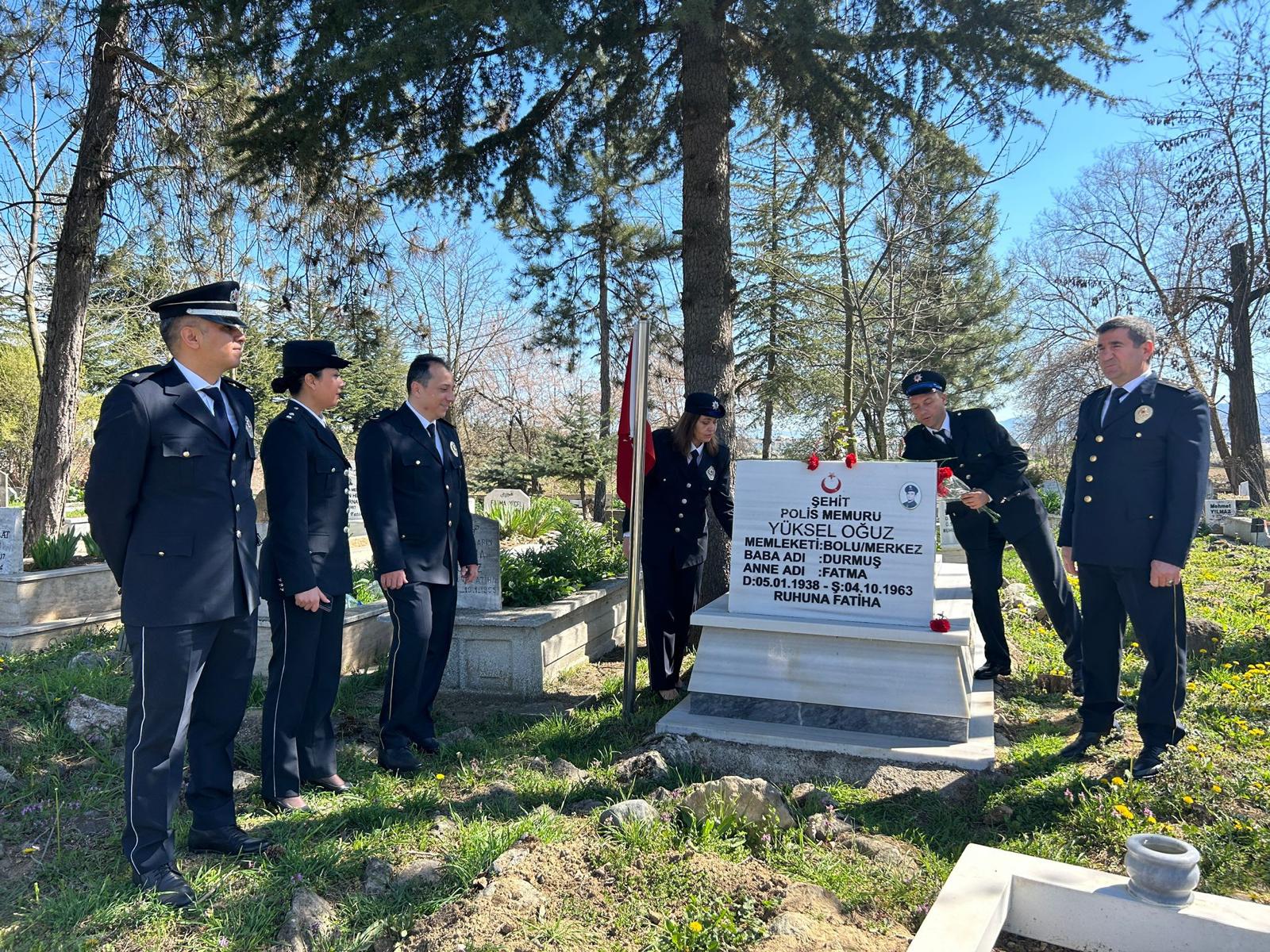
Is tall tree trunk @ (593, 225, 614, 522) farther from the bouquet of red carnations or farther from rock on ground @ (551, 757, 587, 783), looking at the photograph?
rock on ground @ (551, 757, 587, 783)

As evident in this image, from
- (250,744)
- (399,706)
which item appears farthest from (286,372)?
(250,744)

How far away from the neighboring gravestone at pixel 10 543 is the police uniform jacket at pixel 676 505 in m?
5.23

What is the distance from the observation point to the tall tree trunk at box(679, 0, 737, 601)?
20.4ft

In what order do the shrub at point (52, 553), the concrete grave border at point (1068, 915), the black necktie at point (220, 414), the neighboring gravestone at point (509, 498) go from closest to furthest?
the concrete grave border at point (1068, 915) < the black necktie at point (220, 414) < the shrub at point (52, 553) < the neighboring gravestone at point (509, 498)

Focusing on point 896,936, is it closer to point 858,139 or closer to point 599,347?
point 858,139

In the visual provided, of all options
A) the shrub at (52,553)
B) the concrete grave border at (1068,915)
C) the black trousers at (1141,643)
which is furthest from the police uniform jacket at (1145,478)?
the shrub at (52,553)

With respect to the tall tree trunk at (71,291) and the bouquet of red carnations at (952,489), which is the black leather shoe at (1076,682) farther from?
the tall tree trunk at (71,291)

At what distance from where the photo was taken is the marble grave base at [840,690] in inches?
163

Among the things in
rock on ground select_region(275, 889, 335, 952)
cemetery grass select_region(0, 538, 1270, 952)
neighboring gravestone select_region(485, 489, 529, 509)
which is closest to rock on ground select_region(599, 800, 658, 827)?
cemetery grass select_region(0, 538, 1270, 952)

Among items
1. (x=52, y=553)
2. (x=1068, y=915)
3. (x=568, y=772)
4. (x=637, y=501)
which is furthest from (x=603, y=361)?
(x=1068, y=915)

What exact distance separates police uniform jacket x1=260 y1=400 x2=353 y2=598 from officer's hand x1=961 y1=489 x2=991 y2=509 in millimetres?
3385

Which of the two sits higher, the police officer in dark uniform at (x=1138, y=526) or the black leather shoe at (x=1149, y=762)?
the police officer in dark uniform at (x=1138, y=526)

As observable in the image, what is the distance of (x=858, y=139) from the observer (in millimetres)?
6352

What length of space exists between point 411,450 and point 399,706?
1.28 meters
